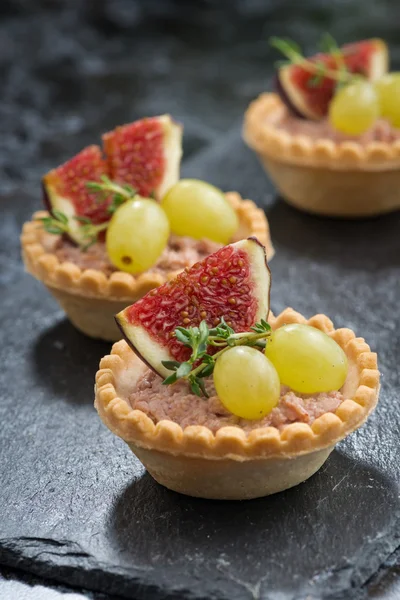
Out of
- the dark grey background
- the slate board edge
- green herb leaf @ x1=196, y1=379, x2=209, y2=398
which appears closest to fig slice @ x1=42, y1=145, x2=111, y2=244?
the dark grey background

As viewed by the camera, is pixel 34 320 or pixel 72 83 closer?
pixel 34 320

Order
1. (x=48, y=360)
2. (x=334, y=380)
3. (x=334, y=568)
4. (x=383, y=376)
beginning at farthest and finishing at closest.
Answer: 1. (x=48, y=360)
2. (x=383, y=376)
3. (x=334, y=380)
4. (x=334, y=568)

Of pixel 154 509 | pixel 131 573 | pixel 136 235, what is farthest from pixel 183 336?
pixel 136 235

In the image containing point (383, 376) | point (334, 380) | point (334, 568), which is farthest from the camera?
point (383, 376)

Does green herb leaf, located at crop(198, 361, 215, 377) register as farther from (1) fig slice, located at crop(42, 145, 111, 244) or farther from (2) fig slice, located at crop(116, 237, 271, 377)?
(1) fig slice, located at crop(42, 145, 111, 244)

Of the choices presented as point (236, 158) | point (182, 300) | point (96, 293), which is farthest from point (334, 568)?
point (236, 158)

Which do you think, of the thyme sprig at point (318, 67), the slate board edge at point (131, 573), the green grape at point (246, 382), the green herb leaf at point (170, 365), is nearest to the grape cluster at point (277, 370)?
the green grape at point (246, 382)

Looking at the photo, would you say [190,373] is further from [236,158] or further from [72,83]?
[72,83]

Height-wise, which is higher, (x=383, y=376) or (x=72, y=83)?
(x=383, y=376)
